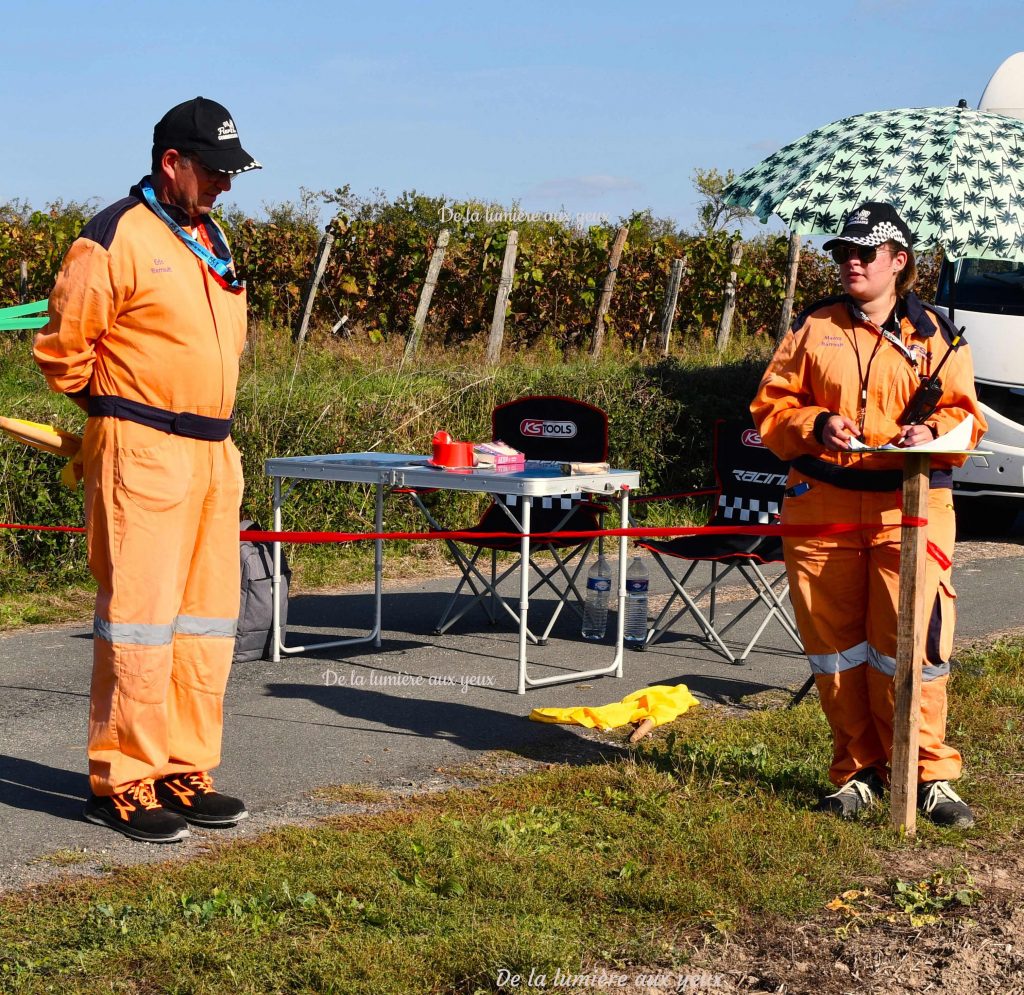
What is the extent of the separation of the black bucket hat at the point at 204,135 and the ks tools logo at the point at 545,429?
4151mm

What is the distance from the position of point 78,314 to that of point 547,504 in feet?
13.8

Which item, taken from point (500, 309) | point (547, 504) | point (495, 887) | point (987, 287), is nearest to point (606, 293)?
point (500, 309)

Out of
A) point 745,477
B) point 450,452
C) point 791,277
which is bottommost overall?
point 745,477

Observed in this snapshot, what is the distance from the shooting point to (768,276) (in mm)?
25094

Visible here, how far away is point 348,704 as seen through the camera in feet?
22.1

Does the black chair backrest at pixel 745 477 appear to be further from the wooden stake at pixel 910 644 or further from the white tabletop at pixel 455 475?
the wooden stake at pixel 910 644

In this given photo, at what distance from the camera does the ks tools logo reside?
866 centimetres

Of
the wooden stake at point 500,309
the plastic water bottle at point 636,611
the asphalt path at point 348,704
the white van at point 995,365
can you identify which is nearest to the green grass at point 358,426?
the asphalt path at point 348,704

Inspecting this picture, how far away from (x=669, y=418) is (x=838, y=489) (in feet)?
27.1

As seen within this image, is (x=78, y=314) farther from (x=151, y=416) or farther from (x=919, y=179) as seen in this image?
(x=919, y=179)

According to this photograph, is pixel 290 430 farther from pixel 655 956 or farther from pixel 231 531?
pixel 655 956

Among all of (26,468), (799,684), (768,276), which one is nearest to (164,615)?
(799,684)

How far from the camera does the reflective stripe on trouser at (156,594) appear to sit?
15.3 feet

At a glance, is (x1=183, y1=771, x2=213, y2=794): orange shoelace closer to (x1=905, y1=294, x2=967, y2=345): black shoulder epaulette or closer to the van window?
(x1=905, y1=294, x2=967, y2=345): black shoulder epaulette
